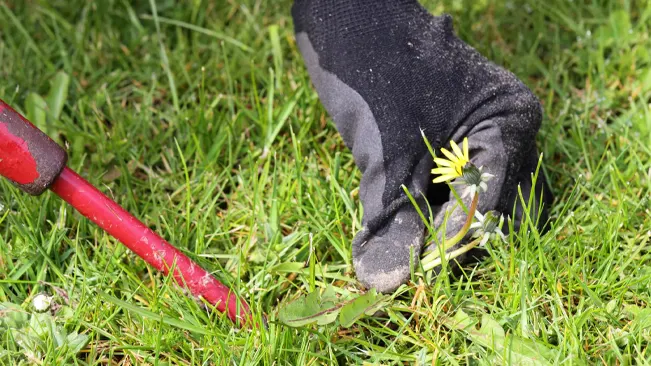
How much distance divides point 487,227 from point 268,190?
A: 640mm

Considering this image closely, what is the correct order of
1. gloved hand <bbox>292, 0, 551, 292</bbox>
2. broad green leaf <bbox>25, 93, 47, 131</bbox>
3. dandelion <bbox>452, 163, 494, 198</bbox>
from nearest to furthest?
dandelion <bbox>452, 163, 494, 198</bbox>
gloved hand <bbox>292, 0, 551, 292</bbox>
broad green leaf <bbox>25, 93, 47, 131</bbox>

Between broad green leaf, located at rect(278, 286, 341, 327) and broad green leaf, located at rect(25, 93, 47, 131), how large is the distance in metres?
0.98

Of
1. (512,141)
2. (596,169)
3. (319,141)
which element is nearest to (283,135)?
(319,141)

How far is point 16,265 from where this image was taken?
5.32 feet

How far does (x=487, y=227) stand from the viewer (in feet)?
4.66

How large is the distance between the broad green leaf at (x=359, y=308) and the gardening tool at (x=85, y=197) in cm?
20

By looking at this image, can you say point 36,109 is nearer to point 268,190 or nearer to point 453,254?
point 268,190

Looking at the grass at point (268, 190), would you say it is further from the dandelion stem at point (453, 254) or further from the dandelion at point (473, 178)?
the dandelion at point (473, 178)

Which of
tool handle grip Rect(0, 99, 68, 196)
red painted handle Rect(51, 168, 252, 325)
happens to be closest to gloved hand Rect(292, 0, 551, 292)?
red painted handle Rect(51, 168, 252, 325)

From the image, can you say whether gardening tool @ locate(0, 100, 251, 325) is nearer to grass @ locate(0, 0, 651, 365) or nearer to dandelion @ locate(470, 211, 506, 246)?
grass @ locate(0, 0, 651, 365)

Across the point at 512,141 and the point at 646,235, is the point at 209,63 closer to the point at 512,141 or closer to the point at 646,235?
the point at 512,141

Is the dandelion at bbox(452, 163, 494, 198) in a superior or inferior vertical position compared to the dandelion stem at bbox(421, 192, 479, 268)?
superior

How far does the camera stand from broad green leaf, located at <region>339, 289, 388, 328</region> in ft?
4.60

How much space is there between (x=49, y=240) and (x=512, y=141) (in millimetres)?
1064
